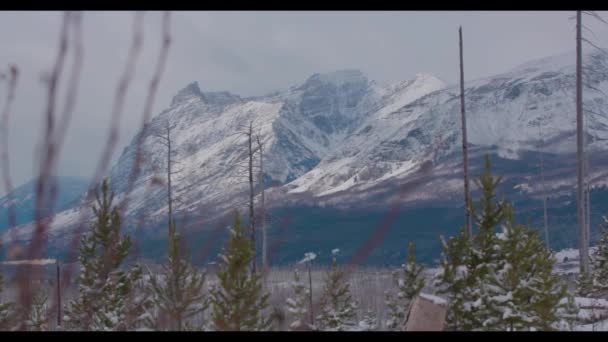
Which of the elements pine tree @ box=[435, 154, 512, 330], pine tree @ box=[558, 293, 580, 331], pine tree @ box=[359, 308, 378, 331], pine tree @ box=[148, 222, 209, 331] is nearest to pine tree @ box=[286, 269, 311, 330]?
pine tree @ box=[359, 308, 378, 331]

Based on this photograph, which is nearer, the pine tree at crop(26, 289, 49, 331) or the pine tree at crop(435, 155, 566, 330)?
the pine tree at crop(26, 289, 49, 331)

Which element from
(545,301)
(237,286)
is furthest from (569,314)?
(237,286)

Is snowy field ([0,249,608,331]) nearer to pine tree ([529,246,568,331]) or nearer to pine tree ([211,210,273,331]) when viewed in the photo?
pine tree ([211,210,273,331])

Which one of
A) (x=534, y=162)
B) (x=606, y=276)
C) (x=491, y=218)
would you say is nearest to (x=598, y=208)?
(x=534, y=162)

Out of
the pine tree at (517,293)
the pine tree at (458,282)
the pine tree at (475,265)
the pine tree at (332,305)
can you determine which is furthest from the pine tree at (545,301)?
the pine tree at (332,305)

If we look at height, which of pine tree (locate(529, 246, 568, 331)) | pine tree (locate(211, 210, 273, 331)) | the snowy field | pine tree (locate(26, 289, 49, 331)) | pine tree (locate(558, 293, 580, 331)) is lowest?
the snowy field

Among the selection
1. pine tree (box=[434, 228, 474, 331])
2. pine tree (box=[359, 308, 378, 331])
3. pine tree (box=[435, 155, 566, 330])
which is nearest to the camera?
pine tree (box=[359, 308, 378, 331])

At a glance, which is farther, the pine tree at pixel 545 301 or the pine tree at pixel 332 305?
the pine tree at pixel 545 301

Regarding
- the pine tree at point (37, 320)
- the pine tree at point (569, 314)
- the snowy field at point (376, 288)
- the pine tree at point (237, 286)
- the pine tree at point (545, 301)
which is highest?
the pine tree at point (37, 320)

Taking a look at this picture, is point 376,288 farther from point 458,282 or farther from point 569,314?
point 458,282

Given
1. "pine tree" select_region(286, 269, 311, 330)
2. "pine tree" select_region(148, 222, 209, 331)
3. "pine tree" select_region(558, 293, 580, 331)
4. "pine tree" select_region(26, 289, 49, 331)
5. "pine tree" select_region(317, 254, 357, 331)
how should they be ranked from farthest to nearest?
"pine tree" select_region(558, 293, 580, 331), "pine tree" select_region(317, 254, 357, 331), "pine tree" select_region(148, 222, 209, 331), "pine tree" select_region(286, 269, 311, 330), "pine tree" select_region(26, 289, 49, 331)

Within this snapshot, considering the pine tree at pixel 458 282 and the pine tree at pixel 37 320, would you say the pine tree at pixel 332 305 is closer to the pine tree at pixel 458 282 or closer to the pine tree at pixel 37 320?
the pine tree at pixel 37 320

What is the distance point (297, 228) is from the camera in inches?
6850

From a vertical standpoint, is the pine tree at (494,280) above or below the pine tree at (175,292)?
below
